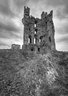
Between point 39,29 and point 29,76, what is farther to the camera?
point 39,29

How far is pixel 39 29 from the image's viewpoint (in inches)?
1293

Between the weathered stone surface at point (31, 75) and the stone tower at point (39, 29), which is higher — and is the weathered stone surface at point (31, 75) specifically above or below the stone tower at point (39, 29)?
below

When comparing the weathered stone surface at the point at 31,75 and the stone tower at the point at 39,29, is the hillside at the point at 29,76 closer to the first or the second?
the weathered stone surface at the point at 31,75

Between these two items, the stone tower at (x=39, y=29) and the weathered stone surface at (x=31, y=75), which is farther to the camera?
the stone tower at (x=39, y=29)

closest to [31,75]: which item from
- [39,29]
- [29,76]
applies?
[29,76]

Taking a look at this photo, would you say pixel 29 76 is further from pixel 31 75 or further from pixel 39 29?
pixel 39 29

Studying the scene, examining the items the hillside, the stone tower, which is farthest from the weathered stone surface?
the stone tower

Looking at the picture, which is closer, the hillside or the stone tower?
the hillside

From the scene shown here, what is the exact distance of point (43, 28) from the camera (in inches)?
1309

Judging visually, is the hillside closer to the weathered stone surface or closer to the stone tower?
the weathered stone surface

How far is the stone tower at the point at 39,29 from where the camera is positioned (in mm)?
30105

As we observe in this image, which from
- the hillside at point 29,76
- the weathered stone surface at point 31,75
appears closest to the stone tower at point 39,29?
the weathered stone surface at point 31,75

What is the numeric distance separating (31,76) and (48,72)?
3.07 metres

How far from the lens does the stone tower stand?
30105mm
